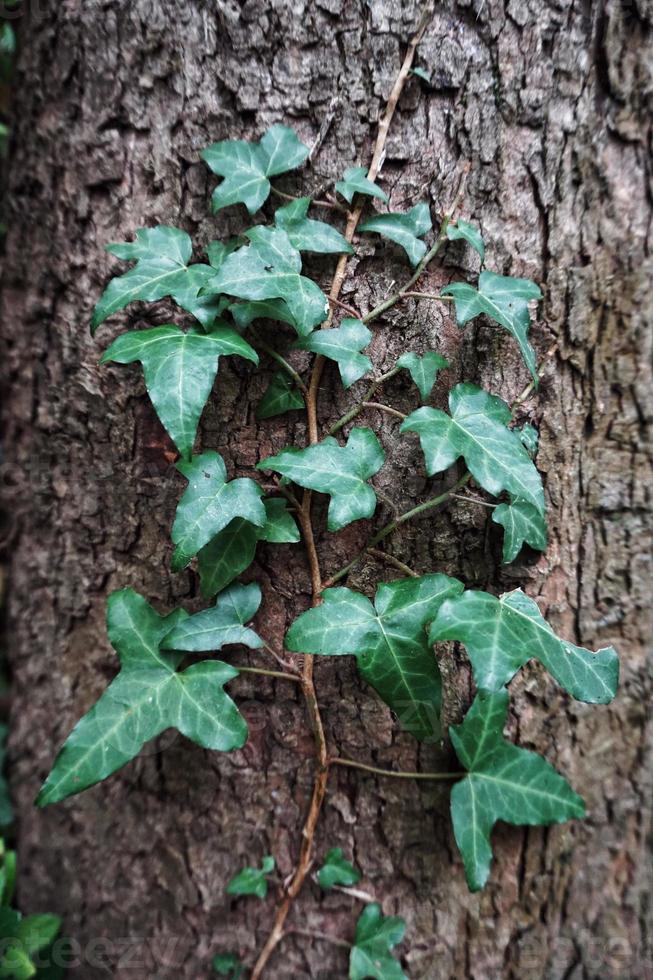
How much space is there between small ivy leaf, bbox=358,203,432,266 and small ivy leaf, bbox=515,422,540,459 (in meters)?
0.32

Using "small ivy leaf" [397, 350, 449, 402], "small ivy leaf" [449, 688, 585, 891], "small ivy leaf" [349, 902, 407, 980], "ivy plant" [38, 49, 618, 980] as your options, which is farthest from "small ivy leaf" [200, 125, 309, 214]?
"small ivy leaf" [349, 902, 407, 980]

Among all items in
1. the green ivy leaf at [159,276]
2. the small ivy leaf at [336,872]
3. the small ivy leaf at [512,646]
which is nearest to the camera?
the small ivy leaf at [512,646]

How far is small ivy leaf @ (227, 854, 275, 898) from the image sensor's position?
950mm

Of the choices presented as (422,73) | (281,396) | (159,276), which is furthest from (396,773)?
(422,73)

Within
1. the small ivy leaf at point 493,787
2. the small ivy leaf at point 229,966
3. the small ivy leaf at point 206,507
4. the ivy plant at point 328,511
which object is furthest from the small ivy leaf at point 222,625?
the small ivy leaf at point 229,966

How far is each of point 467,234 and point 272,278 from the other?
32cm

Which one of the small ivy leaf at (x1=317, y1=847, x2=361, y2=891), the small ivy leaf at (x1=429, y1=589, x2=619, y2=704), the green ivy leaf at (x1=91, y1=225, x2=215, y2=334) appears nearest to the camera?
the small ivy leaf at (x1=429, y1=589, x2=619, y2=704)

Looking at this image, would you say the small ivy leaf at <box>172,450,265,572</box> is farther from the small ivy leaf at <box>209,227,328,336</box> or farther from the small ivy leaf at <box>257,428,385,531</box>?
the small ivy leaf at <box>209,227,328,336</box>

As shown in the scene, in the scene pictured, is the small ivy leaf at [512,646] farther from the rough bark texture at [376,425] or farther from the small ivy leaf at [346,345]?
the small ivy leaf at [346,345]

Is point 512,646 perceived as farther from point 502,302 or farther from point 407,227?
point 407,227

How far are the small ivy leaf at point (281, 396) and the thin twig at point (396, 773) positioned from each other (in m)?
0.58

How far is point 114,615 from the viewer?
0.89 m

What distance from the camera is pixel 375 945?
95 centimetres

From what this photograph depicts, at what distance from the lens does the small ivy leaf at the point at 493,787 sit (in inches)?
33.7
